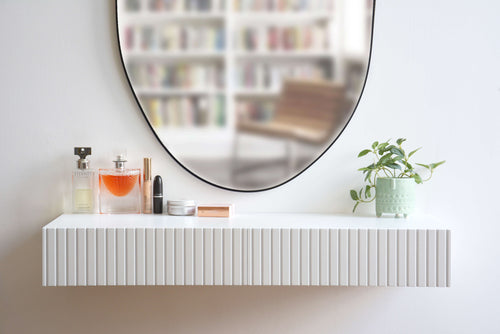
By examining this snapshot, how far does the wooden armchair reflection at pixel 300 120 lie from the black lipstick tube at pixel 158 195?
0.20m

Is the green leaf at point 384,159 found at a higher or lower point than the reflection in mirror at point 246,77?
lower

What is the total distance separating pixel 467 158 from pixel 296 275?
62cm

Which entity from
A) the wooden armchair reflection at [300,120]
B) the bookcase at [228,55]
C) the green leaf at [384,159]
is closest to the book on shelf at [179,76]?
the bookcase at [228,55]

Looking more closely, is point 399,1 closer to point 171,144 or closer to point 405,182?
point 405,182

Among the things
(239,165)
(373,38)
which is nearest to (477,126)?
(373,38)

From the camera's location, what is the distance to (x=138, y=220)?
1.38m

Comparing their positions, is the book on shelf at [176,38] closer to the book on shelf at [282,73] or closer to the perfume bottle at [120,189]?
the book on shelf at [282,73]

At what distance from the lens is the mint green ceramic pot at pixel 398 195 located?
4.62 ft

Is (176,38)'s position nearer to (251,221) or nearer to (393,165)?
(251,221)

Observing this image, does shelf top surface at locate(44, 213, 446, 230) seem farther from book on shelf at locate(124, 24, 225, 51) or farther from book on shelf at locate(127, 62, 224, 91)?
book on shelf at locate(124, 24, 225, 51)

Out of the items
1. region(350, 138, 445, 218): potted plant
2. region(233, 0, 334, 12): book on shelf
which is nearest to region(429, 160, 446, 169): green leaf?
region(350, 138, 445, 218): potted plant

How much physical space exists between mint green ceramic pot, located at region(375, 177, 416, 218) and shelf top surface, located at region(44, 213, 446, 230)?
1.0 inches

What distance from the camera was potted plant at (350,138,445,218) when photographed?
55.5 inches

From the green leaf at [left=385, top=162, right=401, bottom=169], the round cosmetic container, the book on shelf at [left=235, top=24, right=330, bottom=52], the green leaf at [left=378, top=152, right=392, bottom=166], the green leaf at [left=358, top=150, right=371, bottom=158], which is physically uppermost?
the book on shelf at [left=235, top=24, right=330, bottom=52]
